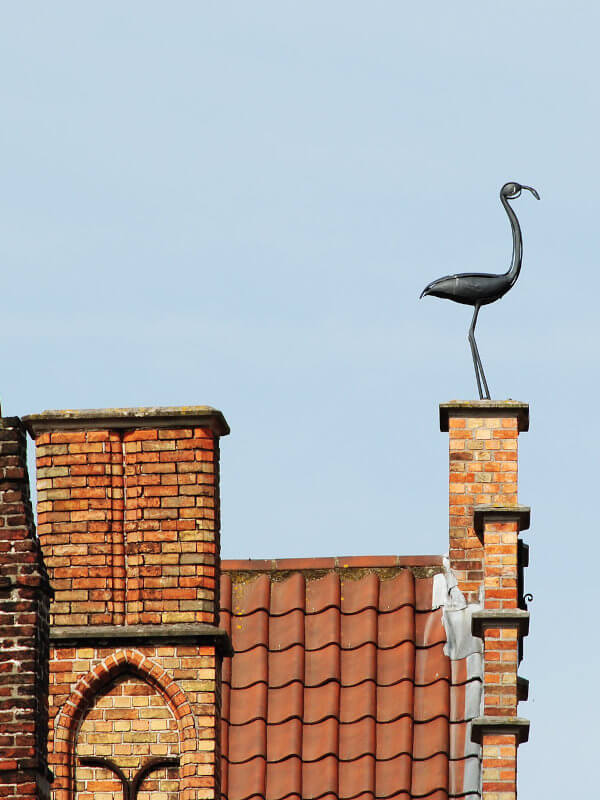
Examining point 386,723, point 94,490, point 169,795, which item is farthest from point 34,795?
point 386,723

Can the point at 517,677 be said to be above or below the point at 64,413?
below

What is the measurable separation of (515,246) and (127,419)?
4.22m

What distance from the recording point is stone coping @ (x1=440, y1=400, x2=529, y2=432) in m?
18.3

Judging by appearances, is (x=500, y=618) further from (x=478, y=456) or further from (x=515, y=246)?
(x=515, y=246)

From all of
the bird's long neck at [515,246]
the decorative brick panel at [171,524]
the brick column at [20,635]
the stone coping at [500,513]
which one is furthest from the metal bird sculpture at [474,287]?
the brick column at [20,635]

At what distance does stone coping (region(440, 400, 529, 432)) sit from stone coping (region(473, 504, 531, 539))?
2.61ft

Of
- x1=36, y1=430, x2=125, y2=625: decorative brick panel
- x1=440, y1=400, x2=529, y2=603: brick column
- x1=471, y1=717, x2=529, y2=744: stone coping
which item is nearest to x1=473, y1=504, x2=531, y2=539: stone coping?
x1=440, y1=400, x2=529, y2=603: brick column

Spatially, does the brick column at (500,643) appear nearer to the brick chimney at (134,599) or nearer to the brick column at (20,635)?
the brick chimney at (134,599)

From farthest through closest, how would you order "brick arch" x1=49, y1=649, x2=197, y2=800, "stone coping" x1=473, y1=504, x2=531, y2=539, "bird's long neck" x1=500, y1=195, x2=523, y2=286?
1. "bird's long neck" x1=500, y1=195, x2=523, y2=286
2. "stone coping" x1=473, y1=504, x2=531, y2=539
3. "brick arch" x1=49, y1=649, x2=197, y2=800

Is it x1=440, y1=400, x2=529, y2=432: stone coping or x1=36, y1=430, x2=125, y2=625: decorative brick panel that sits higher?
x1=440, y1=400, x2=529, y2=432: stone coping

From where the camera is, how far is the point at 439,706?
17984mm

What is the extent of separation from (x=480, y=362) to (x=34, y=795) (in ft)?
20.8

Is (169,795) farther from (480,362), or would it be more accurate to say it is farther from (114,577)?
(480,362)

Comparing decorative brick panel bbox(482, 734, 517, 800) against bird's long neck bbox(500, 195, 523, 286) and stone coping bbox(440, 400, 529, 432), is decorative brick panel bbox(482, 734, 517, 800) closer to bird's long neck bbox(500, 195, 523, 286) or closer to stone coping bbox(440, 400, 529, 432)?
stone coping bbox(440, 400, 529, 432)
